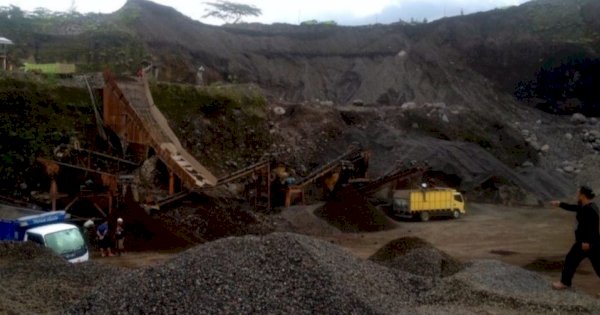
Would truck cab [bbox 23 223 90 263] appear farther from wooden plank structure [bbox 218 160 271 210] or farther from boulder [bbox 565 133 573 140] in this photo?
boulder [bbox 565 133 573 140]

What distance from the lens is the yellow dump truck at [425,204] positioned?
2608cm

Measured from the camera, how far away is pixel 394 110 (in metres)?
38.2

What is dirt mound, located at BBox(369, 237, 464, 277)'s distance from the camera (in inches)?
554

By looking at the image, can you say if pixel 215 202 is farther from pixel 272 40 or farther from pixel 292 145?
pixel 272 40

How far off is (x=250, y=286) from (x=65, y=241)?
7.79 m

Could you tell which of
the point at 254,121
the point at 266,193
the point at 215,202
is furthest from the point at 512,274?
the point at 254,121

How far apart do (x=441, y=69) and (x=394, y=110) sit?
11.5m

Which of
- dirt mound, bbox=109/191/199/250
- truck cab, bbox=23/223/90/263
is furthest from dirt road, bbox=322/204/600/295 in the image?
truck cab, bbox=23/223/90/263

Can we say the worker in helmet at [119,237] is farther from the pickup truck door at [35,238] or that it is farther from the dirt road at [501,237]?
the dirt road at [501,237]

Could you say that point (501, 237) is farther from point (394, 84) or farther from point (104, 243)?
point (394, 84)

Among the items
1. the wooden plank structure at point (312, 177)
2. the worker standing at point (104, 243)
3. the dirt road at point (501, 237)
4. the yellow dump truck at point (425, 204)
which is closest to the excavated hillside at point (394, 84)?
the dirt road at point (501, 237)

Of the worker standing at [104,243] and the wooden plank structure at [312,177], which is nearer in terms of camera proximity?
the worker standing at [104,243]

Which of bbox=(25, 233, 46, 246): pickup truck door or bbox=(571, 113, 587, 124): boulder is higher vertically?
bbox=(571, 113, 587, 124): boulder

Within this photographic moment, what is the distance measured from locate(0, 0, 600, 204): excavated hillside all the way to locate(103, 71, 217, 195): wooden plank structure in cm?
169
